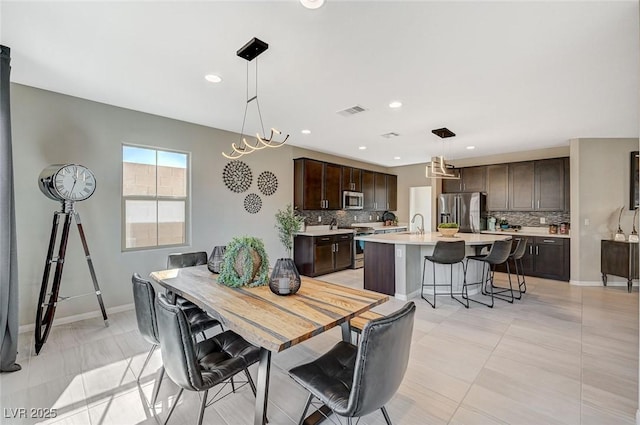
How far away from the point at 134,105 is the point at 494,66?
402 centimetres

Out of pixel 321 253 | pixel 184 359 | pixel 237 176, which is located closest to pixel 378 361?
pixel 184 359

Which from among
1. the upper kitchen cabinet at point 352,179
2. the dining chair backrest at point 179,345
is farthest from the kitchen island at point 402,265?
the dining chair backrest at point 179,345

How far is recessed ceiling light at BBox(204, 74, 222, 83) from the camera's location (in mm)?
2805

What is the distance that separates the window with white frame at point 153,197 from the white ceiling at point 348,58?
65cm

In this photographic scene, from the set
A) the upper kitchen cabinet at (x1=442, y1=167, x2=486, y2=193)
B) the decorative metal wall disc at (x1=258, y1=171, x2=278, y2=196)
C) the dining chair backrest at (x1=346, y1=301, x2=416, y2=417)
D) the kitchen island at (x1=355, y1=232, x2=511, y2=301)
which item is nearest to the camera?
the dining chair backrest at (x1=346, y1=301, x2=416, y2=417)

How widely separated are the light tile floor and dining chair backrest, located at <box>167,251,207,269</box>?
81 centimetres

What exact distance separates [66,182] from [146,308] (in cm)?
204

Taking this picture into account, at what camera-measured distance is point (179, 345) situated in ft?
4.62

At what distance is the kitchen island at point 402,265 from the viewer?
4211 millimetres

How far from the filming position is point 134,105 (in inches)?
142

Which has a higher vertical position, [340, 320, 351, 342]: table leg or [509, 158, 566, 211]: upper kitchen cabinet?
[509, 158, 566, 211]: upper kitchen cabinet

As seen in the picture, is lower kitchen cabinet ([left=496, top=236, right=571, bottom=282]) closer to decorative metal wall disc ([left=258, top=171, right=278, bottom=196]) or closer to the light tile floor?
the light tile floor

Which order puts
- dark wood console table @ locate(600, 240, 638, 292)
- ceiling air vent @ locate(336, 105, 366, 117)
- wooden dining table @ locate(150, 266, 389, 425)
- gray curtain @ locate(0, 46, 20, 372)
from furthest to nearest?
dark wood console table @ locate(600, 240, 638, 292) < ceiling air vent @ locate(336, 105, 366, 117) < gray curtain @ locate(0, 46, 20, 372) < wooden dining table @ locate(150, 266, 389, 425)

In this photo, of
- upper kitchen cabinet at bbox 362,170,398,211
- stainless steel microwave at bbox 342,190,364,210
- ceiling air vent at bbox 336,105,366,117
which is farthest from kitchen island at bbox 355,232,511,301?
upper kitchen cabinet at bbox 362,170,398,211
